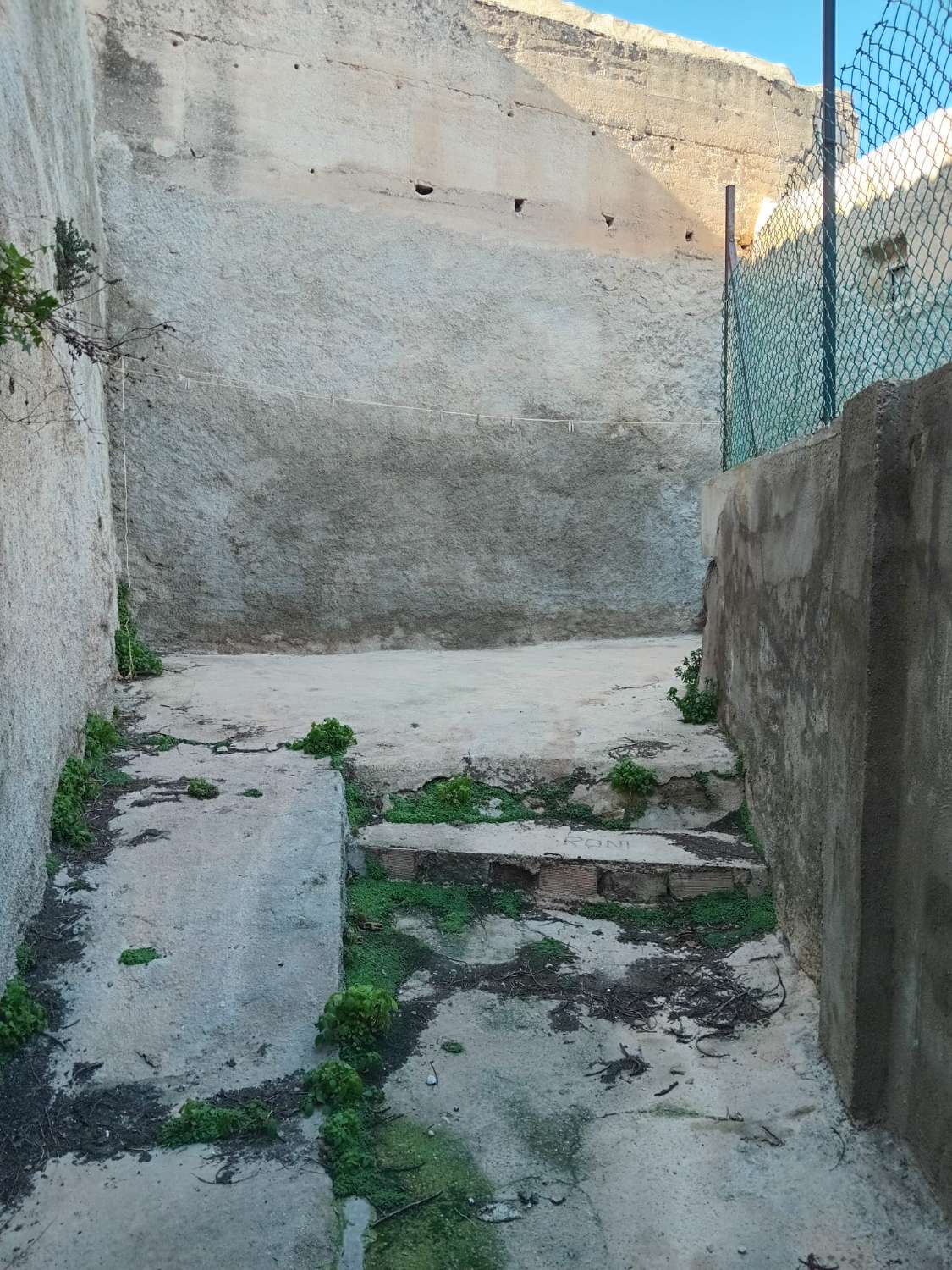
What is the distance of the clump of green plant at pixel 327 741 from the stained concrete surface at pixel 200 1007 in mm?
108

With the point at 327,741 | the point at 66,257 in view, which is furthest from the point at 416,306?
the point at 327,741

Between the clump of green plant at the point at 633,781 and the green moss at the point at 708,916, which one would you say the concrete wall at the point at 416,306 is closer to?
the clump of green plant at the point at 633,781

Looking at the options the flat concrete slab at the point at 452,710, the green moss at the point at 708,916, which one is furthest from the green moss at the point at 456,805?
the green moss at the point at 708,916

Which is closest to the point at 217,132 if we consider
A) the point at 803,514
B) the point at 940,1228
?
the point at 803,514

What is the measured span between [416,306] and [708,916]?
19.9 ft

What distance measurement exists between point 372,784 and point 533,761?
77cm

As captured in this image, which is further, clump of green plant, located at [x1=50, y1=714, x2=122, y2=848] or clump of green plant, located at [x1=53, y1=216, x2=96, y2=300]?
clump of green plant, located at [x1=53, y1=216, x2=96, y2=300]

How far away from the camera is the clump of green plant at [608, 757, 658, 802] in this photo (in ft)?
14.9

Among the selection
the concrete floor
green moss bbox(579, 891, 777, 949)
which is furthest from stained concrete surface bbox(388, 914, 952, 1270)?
green moss bbox(579, 891, 777, 949)

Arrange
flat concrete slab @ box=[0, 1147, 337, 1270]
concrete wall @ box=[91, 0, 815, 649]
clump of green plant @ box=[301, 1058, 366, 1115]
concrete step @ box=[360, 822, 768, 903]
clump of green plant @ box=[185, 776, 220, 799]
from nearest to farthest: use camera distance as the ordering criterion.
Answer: flat concrete slab @ box=[0, 1147, 337, 1270], clump of green plant @ box=[301, 1058, 366, 1115], concrete step @ box=[360, 822, 768, 903], clump of green plant @ box=[185, 776, 220, 799], concrete wall @ box=[91, 0, 815, 649]

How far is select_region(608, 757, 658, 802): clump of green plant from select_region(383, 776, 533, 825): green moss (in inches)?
17.1

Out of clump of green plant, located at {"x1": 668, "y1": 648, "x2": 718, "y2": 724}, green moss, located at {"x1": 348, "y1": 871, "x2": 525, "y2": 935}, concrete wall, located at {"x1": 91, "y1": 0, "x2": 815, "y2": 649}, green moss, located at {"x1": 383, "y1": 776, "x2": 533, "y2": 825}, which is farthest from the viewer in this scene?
concrete wall, located at {"x1": 91, "y1": 0, "x2": 815, "y2": 649}

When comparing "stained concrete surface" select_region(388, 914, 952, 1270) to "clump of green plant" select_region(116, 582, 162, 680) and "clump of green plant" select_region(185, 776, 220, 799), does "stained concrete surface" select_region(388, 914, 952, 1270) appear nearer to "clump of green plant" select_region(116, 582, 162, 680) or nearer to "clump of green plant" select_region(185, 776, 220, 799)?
"clump of green plant" select_region(185, 776, 220, 799)

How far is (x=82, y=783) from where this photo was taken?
415 cm
